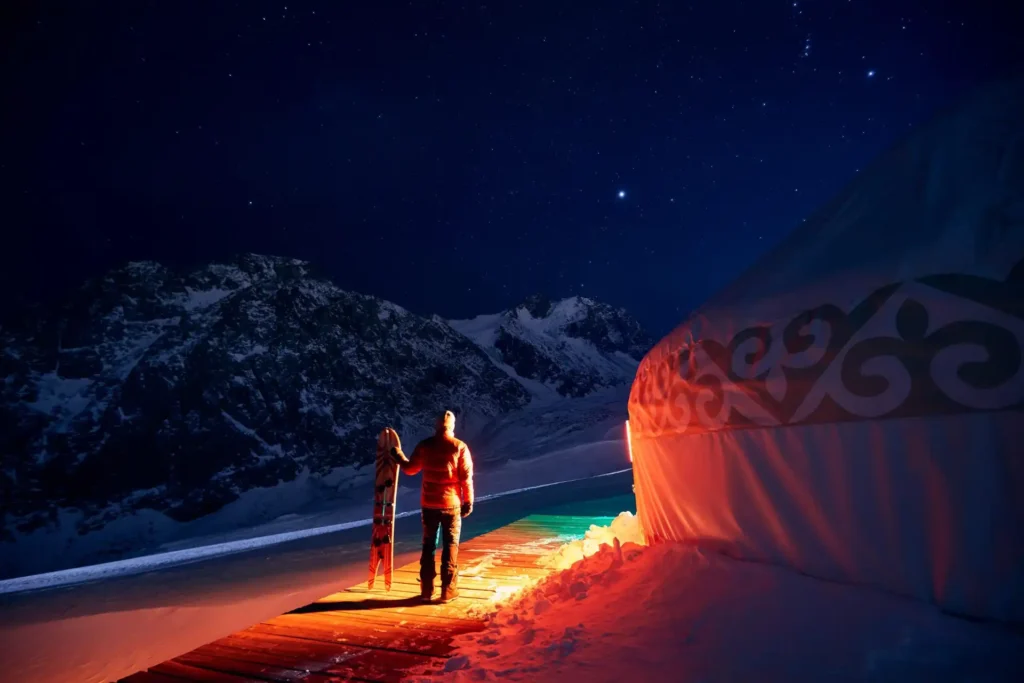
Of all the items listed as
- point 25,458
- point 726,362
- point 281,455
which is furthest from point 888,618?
point 25,458

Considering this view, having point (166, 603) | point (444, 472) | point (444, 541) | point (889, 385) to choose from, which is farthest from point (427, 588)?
point (166, 603)

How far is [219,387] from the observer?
10169 cm

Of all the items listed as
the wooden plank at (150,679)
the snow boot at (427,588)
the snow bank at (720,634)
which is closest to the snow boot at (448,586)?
the snow boot at (427,588)

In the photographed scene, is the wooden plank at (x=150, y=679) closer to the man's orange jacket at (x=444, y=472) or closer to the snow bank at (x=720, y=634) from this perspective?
the snow bank at (x=720, y=634)

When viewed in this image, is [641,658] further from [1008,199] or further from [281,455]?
[281,455]

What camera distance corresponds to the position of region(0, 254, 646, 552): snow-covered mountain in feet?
285

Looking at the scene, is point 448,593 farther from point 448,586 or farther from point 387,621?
point 387,621

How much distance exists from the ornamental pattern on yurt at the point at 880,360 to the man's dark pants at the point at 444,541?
2261mm

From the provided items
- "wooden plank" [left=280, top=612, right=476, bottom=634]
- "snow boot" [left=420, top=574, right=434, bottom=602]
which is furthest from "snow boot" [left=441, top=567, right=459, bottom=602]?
"wooden plank" [left=280, top=612, right=476, bottom=634]

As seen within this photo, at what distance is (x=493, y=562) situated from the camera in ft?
19.5

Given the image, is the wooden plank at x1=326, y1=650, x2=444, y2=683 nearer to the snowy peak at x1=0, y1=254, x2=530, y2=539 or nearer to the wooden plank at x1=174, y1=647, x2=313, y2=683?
the wooden plank at x1=174, y1=647, x2=313, y2=683

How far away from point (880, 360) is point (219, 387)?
115941 millimetres

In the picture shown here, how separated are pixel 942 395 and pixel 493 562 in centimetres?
476

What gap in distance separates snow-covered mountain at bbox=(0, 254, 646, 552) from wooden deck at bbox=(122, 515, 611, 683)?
52.8 m
